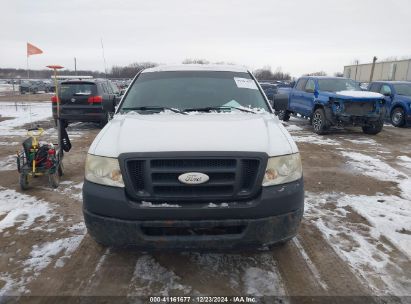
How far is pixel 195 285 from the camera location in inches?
119

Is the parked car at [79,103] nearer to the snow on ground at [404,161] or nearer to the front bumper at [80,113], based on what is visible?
the front bumper at [80,113]

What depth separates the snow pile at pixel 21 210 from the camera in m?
4.31

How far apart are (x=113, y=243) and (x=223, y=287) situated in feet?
3.29

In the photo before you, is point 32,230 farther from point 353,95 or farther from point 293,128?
point 293,128

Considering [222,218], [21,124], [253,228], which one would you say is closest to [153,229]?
[222,218]

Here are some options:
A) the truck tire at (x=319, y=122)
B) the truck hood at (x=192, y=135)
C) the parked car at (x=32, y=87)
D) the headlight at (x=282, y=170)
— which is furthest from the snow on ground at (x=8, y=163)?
the parked car at (x=32, y=87)

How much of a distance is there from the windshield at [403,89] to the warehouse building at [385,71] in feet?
85.7

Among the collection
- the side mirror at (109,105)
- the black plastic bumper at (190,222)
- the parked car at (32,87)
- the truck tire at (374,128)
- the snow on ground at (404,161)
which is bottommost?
the parked car at (32,87)

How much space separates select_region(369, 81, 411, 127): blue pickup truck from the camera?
43.4ft

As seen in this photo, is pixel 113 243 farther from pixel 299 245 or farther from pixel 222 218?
pixel 299 245

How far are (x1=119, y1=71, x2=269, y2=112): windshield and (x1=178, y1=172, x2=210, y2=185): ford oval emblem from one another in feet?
4.64

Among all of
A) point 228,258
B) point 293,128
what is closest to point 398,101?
point 293,128

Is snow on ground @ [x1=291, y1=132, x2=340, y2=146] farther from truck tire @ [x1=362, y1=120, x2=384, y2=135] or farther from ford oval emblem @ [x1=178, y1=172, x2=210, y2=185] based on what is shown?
ford oval emblem @ [x1=178, y1=172, x2=210, y2=185]

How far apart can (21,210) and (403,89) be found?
46.4 ft
